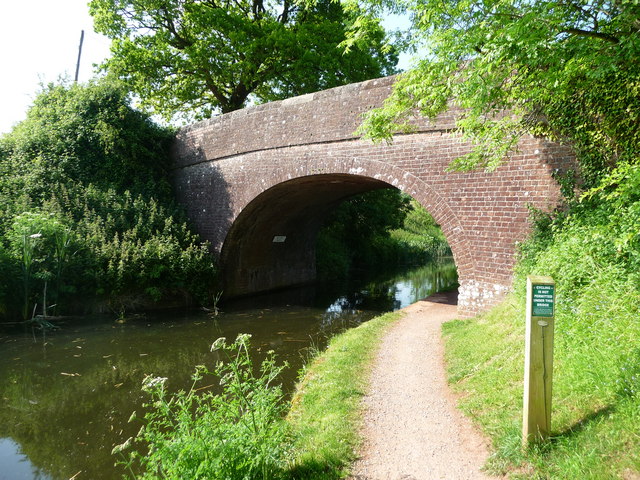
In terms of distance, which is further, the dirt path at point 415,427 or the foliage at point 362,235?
the foliage at point 362,235

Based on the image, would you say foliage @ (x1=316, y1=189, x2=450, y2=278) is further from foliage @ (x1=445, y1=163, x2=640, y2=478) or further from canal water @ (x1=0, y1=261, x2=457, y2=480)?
foliage @ (x1=445, y1=163, x2=640, y2=478)

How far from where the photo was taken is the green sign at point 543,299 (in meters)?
2.60

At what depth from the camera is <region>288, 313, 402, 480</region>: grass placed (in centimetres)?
293

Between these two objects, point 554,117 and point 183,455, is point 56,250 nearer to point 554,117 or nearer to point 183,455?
point 183,455

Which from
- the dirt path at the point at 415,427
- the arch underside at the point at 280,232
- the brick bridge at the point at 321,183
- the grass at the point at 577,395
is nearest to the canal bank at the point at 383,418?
the dirt path at the point at 415,427

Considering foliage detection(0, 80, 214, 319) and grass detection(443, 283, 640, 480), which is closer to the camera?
grass detection(443, 283, 640, 480)

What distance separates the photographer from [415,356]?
5.30m

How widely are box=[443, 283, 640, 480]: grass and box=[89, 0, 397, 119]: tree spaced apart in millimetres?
11716

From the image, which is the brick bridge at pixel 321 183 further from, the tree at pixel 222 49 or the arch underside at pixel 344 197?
the tree at pixel 222 49

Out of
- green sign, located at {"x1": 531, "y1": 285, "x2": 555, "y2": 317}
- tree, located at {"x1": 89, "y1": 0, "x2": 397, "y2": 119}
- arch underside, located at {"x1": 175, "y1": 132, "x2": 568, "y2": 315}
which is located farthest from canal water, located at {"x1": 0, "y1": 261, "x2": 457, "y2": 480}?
tree, located at {"x1": 89, "y1": 0, "x2": 397, "y2": 119}

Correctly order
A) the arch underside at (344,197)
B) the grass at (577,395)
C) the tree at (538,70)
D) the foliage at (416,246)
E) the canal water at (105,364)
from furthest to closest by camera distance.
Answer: the foliage at (416,246) → the arch underside at (344,197) → the canal water at (105,364) → the tree at (538,70) → the grass at (577,395)

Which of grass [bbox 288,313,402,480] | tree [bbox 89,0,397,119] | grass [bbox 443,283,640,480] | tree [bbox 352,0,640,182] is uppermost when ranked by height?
tree [bbox 89,0,397,119]

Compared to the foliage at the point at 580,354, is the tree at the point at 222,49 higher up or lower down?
higher up

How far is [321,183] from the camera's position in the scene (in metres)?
9.90
